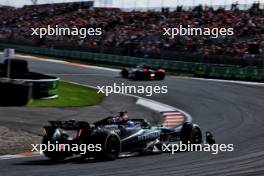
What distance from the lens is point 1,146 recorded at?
1439 cm

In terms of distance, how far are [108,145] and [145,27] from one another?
41402 millimetres

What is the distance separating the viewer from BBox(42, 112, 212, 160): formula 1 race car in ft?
39.1

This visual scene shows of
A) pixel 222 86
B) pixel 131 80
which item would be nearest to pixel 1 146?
pixel 222 86

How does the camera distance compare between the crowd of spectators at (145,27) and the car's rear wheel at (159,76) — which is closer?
the car's rear wheel at (159,76)

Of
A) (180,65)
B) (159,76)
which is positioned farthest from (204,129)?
(180,65)

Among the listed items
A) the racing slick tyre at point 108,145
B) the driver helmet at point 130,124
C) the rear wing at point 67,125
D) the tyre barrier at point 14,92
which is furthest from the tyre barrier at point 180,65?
the rear wing at point 67,125

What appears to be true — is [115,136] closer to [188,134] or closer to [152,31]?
[188,134]

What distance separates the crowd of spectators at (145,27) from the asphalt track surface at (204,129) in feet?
19.5

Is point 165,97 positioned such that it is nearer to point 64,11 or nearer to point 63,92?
point 63,92

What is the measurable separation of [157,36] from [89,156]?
3840cm

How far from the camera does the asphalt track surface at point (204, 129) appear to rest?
11.0m

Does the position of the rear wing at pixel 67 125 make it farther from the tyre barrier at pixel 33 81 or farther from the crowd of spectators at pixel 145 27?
the crowd of spectators at pixel 145 27

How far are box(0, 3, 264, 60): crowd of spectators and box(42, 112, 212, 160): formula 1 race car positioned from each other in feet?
84.3

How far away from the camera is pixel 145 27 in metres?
53.0
